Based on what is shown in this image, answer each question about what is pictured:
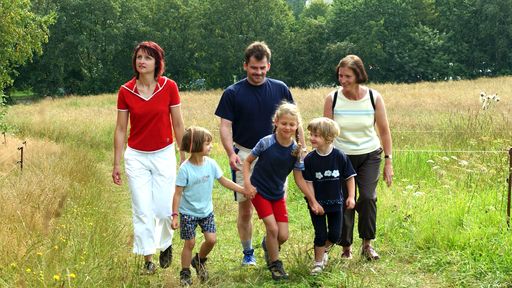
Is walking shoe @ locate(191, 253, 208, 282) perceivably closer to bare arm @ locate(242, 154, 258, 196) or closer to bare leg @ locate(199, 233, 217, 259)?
bare leg @ locate(199, 233, 217, 259)

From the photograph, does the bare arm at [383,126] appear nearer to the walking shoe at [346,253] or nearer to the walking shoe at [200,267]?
the walking shoe at [346,253]

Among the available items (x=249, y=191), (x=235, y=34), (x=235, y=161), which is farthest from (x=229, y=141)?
(x=235, y=34)

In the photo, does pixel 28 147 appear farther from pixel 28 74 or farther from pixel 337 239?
pixel 28 74

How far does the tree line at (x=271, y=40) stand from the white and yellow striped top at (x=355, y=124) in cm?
5067

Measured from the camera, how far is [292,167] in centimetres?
522

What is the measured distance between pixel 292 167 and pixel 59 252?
1861 millimetres

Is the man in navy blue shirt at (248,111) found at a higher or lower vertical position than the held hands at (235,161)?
higher

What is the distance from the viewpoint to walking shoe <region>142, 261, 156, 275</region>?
5.37 metres

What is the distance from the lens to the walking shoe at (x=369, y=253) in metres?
5.77

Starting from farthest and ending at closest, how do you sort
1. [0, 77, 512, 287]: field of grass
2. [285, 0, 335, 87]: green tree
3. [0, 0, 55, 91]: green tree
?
1. [285, 0, 335, 87]: green tree
2. [0, 0, 55, 91]: green tree
3. [0, 77, 512, 287]: field of grass

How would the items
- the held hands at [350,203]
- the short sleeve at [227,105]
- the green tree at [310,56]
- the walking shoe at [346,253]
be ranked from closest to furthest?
1. the held hands at [350,203]
2. the short sleeve at [227,105]
3. the walking shoe at [346,253]
4. the green tree at [310,56]

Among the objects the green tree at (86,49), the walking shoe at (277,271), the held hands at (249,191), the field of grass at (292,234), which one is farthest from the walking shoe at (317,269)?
the green tree at (86,49)

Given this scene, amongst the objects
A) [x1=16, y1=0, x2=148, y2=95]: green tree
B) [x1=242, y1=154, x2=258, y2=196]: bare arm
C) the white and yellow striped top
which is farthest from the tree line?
[x1=242, y1=154, x2=258, y2=196]: bare arm

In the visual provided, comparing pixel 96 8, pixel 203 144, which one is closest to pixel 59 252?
pixel 203 144
